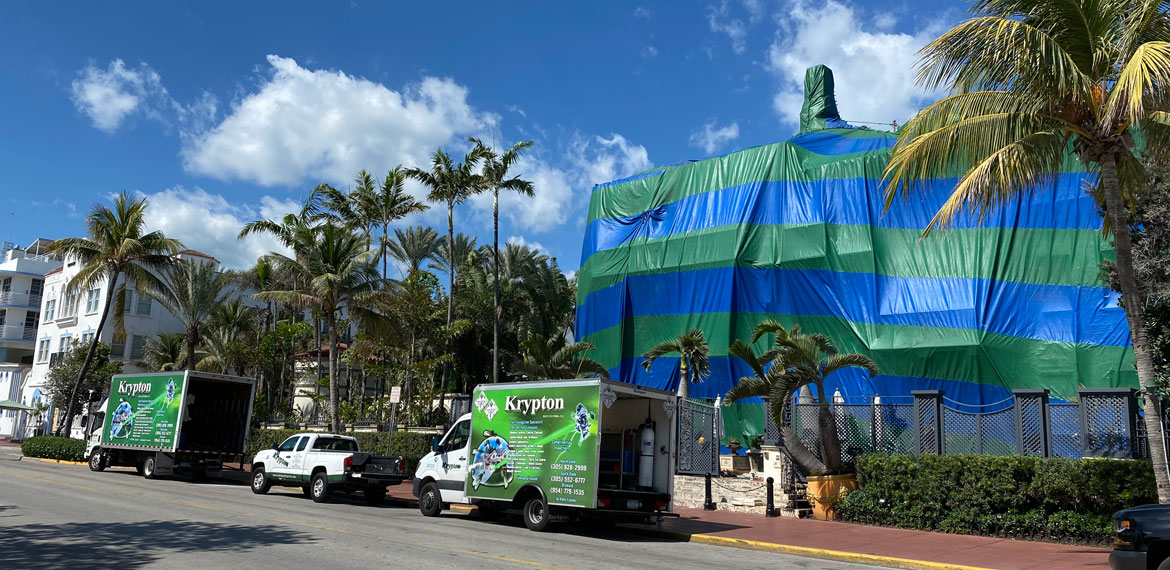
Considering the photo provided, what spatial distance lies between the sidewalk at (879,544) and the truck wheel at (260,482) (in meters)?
10.7

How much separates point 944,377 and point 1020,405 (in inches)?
487

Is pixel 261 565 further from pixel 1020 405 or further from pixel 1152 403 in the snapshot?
pixel 1020 405

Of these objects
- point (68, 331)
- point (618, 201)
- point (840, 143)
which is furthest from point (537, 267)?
point (68, 331)

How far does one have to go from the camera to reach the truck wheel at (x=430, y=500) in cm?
1745

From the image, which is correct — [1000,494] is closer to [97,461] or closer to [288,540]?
[288,540]

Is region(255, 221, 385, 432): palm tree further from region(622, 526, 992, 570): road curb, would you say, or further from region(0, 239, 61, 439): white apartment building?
region(0, 239, 61, 439): white apartment building

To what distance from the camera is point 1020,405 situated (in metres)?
16.1

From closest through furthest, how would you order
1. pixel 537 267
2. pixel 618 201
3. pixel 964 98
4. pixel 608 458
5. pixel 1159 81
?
pixel 1159 81 < pixel 964 98 < pixel 608 458 < pixel 618 201 < pixel 537 267

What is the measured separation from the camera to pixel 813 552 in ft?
43.0

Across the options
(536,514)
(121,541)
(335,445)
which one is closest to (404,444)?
(335,445)

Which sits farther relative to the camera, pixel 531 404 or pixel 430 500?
pixel 430 500

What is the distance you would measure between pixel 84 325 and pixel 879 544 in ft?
176

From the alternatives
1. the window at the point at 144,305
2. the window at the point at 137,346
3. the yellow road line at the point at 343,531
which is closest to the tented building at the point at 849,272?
the yellow road line at the point at 343,531

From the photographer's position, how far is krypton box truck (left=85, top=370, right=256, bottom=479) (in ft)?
82.7
